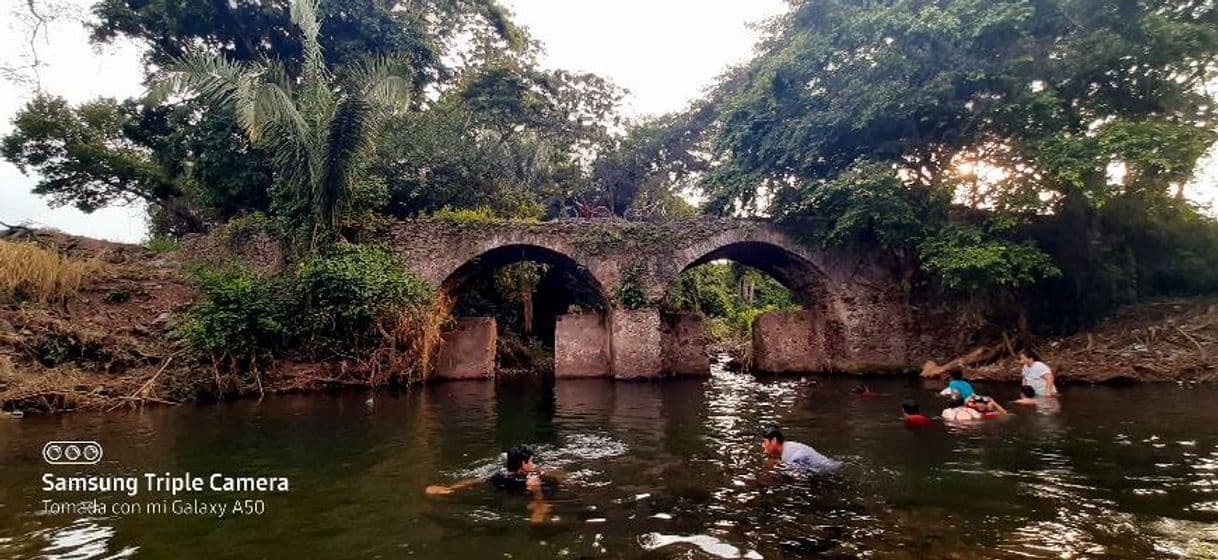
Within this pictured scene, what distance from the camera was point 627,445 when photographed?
8906 millimetres

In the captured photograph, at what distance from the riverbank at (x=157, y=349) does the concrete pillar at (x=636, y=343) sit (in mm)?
6261

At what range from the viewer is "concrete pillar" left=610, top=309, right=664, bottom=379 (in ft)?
58.5

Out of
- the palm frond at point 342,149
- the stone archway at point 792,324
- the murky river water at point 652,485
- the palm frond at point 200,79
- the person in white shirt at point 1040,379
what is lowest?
the murky river water at point 652,485

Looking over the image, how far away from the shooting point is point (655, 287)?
59.6ft

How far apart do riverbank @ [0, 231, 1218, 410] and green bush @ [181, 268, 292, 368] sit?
16.6 inches

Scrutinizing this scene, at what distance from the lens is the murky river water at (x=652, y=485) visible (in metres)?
4.90

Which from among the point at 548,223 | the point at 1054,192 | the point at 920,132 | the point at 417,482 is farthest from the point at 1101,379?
the point at 417,482

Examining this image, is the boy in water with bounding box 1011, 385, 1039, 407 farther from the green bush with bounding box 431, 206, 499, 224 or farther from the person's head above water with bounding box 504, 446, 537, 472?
the green bush with bounding box 431, 206, 499, 224

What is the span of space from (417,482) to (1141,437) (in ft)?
29.2

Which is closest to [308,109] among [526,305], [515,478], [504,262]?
[504,262]

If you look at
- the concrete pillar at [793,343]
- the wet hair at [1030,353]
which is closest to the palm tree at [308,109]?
the concrete pillar at [793,343]

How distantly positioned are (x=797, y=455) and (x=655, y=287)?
11.0 metres

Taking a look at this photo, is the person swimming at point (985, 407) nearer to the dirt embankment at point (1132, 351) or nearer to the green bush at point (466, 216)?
the dirt embankment at point (1132, 351)

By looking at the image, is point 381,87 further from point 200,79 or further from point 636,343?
point 636,343
